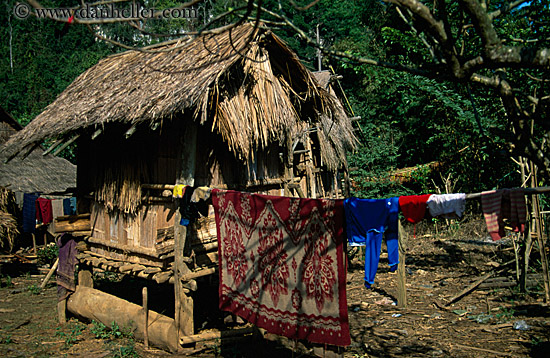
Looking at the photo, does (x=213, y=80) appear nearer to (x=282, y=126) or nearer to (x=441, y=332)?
(x=282, y=126)

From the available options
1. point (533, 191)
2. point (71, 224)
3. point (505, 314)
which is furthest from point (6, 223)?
point (533, 191)

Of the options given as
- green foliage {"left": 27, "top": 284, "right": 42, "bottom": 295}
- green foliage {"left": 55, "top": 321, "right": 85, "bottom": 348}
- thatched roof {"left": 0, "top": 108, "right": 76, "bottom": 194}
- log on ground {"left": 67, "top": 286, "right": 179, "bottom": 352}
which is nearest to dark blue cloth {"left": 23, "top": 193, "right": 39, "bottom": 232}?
green foliage {"left": 27, "top": 284, "right": 42, "bottom": 295}

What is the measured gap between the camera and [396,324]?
7746 mm

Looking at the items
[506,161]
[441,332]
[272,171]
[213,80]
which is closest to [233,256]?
[213,80]

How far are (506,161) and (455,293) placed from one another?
680 cm

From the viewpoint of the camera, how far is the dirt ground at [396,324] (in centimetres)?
664

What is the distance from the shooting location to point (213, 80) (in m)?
6.04

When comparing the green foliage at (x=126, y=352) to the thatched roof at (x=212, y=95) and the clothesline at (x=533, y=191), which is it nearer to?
the thatched roof at (x=212, y=95)

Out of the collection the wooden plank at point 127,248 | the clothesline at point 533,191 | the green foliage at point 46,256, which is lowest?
the green foliage at point 46,256

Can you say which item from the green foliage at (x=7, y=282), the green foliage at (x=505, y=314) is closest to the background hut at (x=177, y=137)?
the green foliage at (x=505, y=314)

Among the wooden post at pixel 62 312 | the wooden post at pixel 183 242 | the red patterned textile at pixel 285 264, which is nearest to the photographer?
the red patterned textile at pixel 285 264

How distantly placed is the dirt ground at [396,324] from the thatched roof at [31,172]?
5287 millimetres

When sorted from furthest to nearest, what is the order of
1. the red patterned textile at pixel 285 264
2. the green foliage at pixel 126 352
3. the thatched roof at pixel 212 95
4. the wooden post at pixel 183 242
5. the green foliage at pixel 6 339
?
the green foliage at pixel 6 339 < the green foliage at pixel 126 352 < the wooden post at pixel 183 242 < the thatched roof at pixel 212 95 < the red patterned textile at pixel 285 264

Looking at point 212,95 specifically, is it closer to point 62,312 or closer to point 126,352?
point 126,352
